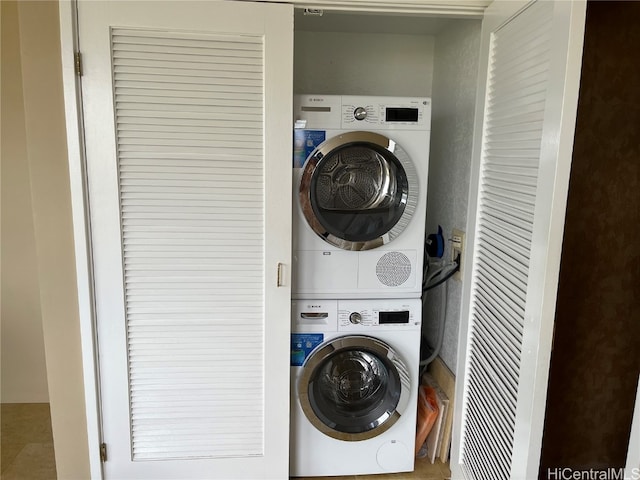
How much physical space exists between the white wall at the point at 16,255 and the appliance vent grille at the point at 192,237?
106 centimetres

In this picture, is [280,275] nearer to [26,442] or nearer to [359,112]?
[359,112]

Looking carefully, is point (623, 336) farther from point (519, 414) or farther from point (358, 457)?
point (358, 457)

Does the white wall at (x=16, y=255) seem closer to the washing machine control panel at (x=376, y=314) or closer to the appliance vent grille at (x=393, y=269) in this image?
the washing machine control panel at (x=376, y=314)

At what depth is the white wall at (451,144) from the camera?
1956 millimetres

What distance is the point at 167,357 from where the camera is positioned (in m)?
1.75

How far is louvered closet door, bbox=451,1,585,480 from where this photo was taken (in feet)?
3.62

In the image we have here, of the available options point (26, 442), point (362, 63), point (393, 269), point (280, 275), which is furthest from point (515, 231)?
point (26, 442)

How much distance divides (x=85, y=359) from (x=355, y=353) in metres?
1.13

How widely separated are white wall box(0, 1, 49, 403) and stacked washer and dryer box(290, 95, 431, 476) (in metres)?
1.59

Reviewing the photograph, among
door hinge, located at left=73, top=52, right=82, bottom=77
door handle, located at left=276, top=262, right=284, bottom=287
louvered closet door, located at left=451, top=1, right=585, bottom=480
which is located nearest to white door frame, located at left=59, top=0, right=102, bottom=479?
door hinge, located at left=73, top=52, right=82, bottom=77

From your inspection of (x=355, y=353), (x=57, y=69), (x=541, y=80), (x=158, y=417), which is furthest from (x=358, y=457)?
(x=57, y=69)

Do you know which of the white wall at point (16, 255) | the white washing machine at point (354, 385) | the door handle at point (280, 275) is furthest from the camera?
the white wall at point (16, 255)

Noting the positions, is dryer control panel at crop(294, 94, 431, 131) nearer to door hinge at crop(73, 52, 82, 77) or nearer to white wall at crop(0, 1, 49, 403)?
door hinge at crop(73, 52, 82, 77)

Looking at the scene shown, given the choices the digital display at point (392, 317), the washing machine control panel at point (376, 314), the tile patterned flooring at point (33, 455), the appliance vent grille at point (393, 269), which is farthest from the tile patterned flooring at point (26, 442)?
the appliance vent grille at point (393, 269)
